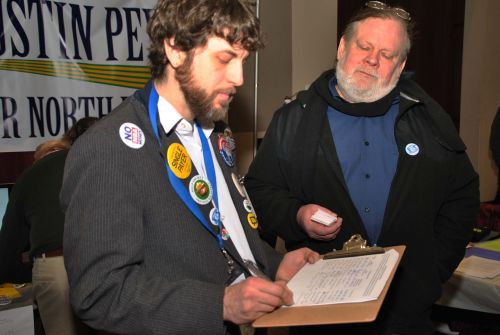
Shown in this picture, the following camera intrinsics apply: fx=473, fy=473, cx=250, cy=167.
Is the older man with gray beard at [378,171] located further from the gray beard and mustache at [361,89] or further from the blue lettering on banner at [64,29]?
the blue lettering on banner at [64,29]

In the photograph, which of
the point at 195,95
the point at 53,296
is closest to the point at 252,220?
the point at 195,95

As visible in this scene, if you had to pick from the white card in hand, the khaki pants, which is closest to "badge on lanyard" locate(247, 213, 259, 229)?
the white card in hand

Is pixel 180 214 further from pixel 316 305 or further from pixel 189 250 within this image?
pixel 316 305

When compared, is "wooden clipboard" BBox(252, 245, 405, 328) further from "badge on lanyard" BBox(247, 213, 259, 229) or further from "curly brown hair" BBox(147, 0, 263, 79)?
"curly brown hair" BBox(147, 0, 263, 79)

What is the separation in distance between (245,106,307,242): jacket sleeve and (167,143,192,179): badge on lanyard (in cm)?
69

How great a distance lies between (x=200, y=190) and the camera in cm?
117

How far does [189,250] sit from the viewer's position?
1.10 m

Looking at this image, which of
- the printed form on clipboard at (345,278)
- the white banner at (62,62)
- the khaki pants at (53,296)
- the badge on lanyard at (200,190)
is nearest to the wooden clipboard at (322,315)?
the printed form on clipboard at (345,278)

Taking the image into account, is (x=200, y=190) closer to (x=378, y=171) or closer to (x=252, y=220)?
(x=252, y=220)

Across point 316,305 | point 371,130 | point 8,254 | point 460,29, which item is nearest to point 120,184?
point 316,305

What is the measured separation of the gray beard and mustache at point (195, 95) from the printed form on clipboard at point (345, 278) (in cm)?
50

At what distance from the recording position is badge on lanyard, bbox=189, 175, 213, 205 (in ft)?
3.76

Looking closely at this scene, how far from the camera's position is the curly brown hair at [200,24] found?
3.74 feet

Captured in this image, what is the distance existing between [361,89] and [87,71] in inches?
72.9
